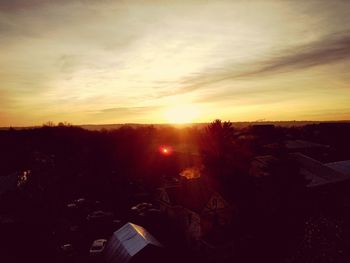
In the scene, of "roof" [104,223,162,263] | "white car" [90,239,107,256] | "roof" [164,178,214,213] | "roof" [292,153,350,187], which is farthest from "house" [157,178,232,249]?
"roof" [292,153,350,187]

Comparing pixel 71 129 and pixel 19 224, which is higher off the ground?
A: pixel 71 129

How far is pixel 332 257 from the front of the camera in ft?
88.3

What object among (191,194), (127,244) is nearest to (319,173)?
(191,194)

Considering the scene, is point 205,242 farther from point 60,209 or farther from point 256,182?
point 60,209

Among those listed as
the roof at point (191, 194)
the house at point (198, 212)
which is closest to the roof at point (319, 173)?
the roof at point (191, 194)

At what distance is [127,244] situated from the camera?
91.7 feet

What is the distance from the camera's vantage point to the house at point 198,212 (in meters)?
31.5

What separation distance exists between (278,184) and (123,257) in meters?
17.9

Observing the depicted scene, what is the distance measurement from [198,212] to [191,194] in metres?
4.09

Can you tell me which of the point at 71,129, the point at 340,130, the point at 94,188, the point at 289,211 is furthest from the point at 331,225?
the point at 340,130

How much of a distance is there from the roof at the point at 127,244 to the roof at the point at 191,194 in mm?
6406

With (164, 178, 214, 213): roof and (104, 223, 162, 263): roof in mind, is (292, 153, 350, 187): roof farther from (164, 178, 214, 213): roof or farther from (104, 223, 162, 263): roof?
(104, 223, 162, 263): roof

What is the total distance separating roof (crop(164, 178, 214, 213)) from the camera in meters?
33.1

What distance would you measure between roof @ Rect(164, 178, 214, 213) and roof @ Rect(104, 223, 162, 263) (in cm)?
641
